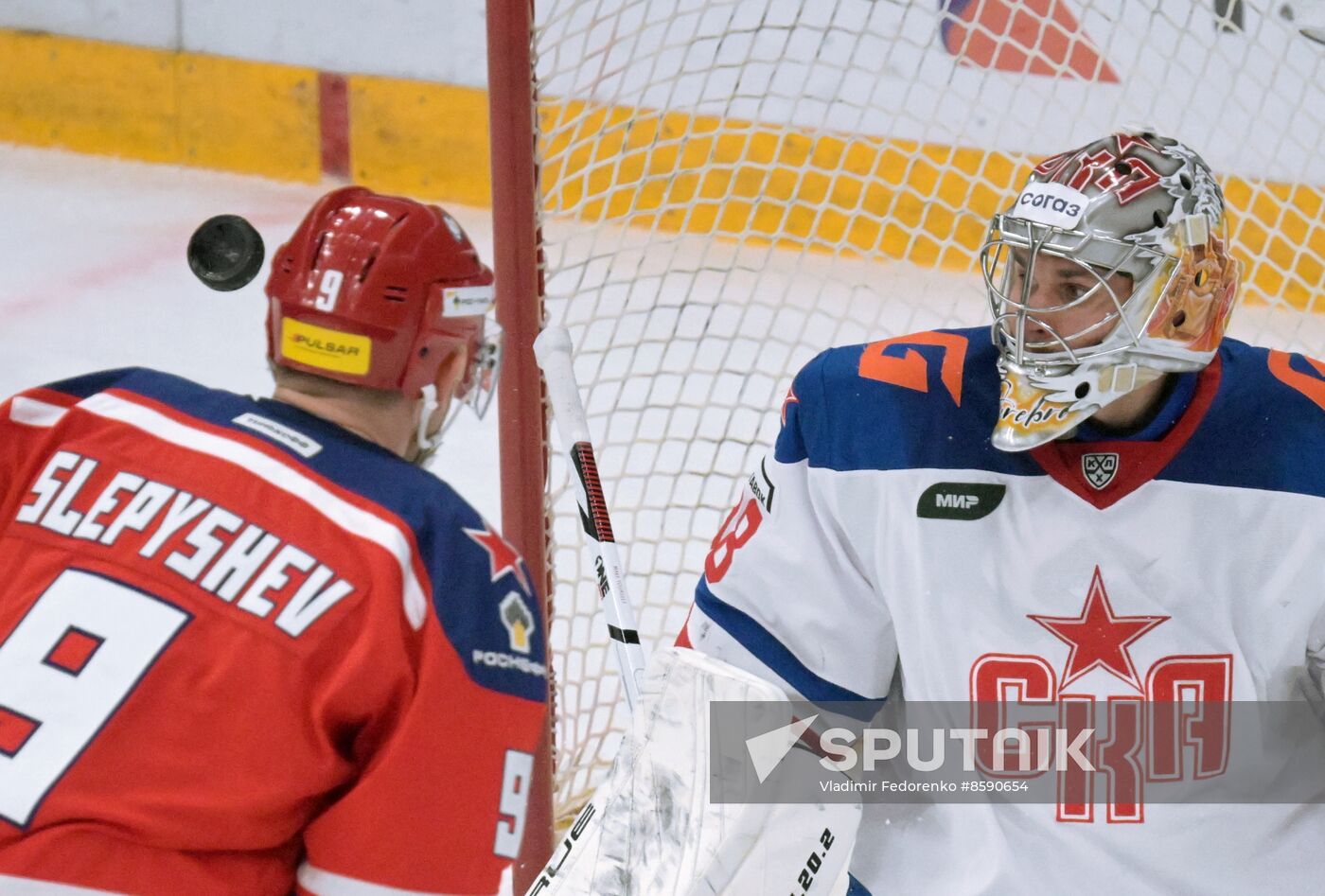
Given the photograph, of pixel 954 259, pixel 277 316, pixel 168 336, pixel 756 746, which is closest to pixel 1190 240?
pixel 756 746

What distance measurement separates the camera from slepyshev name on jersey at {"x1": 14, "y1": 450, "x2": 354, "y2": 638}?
3.85 feet

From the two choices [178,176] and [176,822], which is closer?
[176,822]

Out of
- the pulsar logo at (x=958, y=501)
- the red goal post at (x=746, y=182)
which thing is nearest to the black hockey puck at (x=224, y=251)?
the red goal post at (x=746, y=182)

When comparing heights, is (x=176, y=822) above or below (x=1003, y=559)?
below

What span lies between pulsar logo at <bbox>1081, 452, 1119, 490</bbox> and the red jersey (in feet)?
1.86

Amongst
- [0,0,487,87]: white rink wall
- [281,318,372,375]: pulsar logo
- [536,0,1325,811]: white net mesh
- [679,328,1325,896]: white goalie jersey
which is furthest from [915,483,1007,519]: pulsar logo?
[0,0,487,87]: white rink wall

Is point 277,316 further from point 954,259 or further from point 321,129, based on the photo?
point 321,129

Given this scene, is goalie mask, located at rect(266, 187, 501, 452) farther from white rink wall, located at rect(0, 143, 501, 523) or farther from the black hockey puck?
white rink wall, located at rect(0, 143, 501, 523)

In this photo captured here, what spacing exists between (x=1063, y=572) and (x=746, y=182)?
1924 mm

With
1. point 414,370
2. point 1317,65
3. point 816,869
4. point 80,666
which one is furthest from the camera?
point 1317,65

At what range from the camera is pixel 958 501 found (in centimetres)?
154

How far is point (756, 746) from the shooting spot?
151 centimetres

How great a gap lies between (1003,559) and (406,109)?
128 inches

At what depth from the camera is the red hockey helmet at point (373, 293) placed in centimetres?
131
